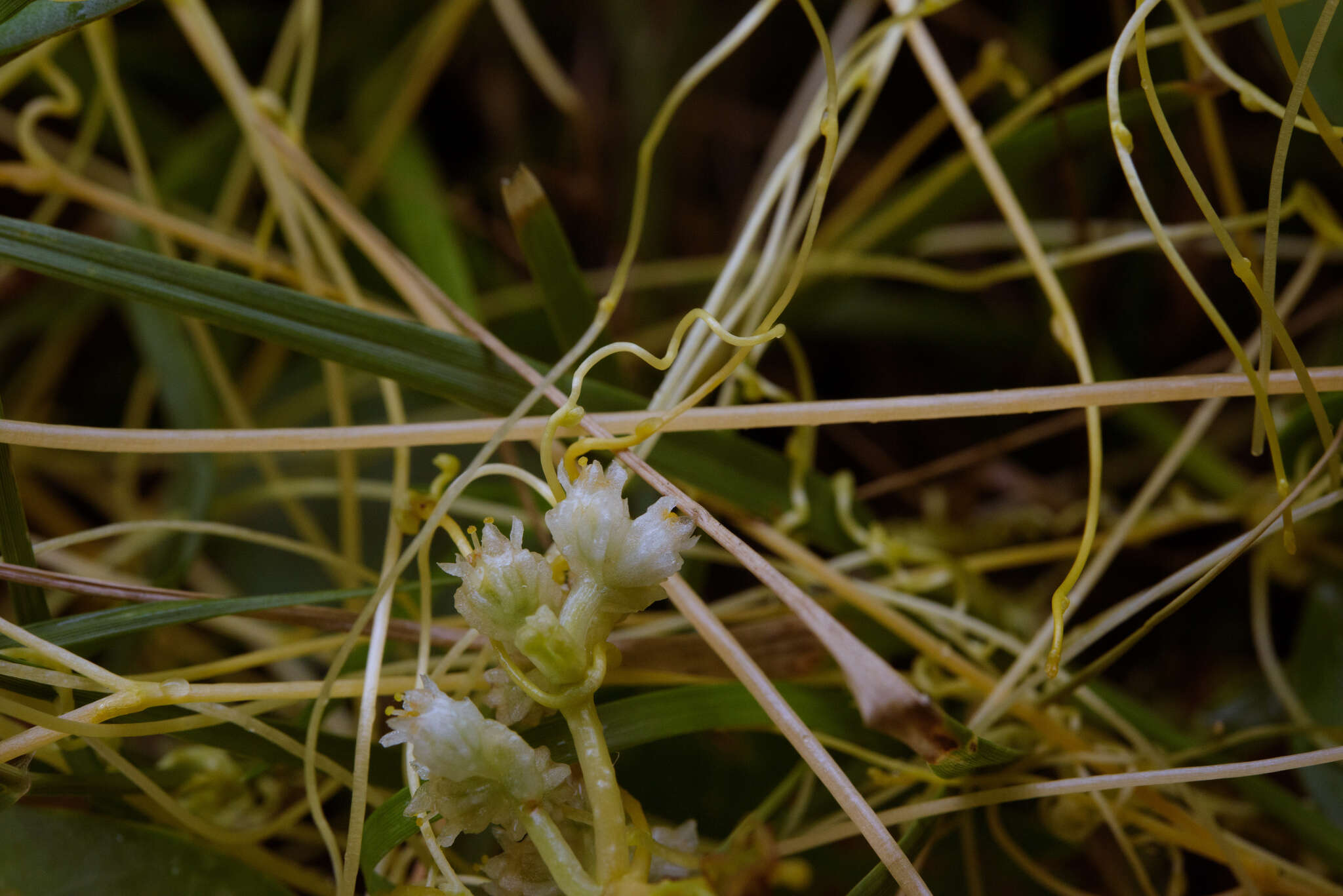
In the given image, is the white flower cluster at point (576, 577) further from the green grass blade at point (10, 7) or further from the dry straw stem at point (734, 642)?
the green grass blade at point (10, 7)

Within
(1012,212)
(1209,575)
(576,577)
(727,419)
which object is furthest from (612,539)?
(1012,212)

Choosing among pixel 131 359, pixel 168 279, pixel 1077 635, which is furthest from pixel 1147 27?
pixel 131 359

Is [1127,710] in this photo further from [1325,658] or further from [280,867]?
[280,867]

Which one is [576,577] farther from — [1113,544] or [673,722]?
[1113,544]

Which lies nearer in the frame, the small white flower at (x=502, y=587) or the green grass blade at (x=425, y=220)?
the small white flower at (x=502, y=587)

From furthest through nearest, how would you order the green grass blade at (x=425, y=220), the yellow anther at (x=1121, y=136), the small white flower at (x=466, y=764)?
1. the green grass blade at (x=425, y=220)
2. the yellow anther at (x=1121, y=136)
3. the small white flower at (x=466, y=764)

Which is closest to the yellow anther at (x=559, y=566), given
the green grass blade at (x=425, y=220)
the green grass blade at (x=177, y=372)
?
the green grass blade at (x=425, y=220)
